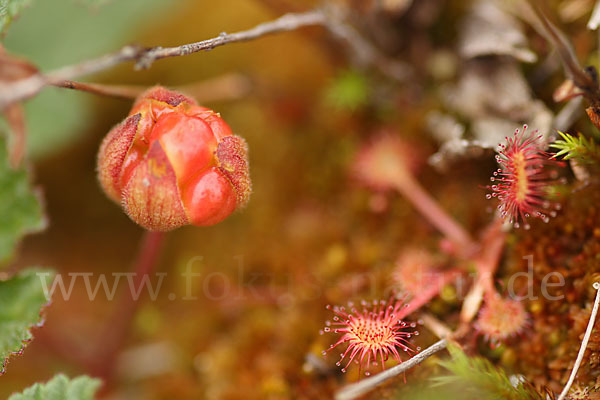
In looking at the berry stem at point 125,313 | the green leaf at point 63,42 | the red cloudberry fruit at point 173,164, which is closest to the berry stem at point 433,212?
the red cloudberry fruit at point 173,164

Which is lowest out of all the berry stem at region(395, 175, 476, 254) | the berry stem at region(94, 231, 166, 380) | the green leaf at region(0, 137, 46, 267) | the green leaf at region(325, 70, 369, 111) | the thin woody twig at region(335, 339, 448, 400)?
the thin woody twig at region(335, 339, 448, 400)

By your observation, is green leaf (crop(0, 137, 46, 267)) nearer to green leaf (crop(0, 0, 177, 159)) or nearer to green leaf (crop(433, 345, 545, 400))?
green leaf (crop(0, 0, 177, 159))

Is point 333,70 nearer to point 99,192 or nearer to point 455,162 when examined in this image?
point 455,162

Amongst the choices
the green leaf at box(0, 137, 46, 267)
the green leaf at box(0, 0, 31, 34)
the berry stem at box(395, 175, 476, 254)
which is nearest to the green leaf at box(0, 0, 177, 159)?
the green leaf at box(0, 137, 46, 267)

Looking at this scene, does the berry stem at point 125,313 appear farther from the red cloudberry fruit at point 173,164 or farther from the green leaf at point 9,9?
the green leaf at point 9,9

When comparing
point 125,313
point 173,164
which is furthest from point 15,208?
point 173,164

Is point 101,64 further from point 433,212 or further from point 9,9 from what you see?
point 433,212
